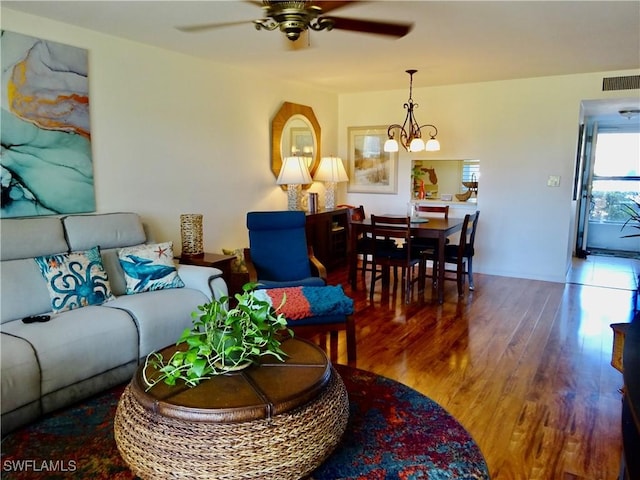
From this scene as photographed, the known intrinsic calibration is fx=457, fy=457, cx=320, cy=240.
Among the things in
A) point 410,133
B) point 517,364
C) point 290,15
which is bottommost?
point 517,364

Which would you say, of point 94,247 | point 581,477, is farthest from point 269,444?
point 94,247

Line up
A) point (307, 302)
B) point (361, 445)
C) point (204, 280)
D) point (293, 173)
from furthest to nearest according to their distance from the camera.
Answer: point (293, 173) → point (204, 280) → point (307, 302) → point (361, 445)

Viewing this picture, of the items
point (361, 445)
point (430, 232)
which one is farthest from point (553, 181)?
point (361, 445)

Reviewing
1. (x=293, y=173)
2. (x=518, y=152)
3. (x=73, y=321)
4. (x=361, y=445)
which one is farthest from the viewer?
(x=518, y=152)

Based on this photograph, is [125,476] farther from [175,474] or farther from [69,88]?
[69,88]

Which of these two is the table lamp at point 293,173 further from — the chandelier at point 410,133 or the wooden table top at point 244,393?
the wooden table top at point 244,393

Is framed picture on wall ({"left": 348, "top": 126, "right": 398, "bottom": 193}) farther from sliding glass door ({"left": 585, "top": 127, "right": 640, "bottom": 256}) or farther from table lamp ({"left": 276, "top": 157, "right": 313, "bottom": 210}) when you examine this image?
sliding glass door ({"left": 585, "top": 127, "right": 640, "bottom": 256})

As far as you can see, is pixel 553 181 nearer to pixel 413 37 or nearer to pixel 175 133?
pixel 413 37

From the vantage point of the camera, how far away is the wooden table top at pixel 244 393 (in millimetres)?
1451

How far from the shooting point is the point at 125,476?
170 cm

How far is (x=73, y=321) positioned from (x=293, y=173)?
2.97 metres

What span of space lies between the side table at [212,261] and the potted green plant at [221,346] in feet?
6.41

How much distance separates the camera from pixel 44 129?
3.18 meters

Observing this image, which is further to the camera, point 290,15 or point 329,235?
point 329,235
